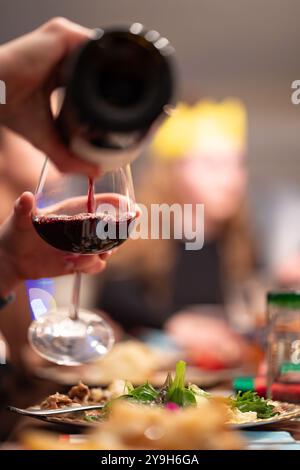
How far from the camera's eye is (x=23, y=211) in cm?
87

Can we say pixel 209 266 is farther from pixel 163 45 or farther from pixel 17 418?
pixel 163 45

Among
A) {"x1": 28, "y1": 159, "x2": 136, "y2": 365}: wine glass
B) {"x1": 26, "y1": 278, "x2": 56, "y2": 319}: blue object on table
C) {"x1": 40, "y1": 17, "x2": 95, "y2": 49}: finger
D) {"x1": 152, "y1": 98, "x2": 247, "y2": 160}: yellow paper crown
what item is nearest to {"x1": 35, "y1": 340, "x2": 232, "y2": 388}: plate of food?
{"x1": 26, "y1": 278, "x2": 56, "y2": 319}: blue object on table

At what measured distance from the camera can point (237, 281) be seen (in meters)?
3.10

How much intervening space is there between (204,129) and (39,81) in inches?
62.3

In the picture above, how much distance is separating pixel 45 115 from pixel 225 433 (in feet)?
1.05

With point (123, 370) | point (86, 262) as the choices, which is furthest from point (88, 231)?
point (123, 370)

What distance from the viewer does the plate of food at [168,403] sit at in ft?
2.44

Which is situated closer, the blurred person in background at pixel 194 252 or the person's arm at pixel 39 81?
the person's arm at pixel 39 81

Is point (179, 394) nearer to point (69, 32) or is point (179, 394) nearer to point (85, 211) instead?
point (85, 211)

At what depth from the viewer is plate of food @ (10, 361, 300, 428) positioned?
2.44ft

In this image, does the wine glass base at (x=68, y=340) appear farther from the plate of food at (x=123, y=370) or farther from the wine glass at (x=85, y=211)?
the plate of food at (x=123, y=370)

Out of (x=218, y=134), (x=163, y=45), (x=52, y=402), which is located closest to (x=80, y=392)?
(x=52, y=402)

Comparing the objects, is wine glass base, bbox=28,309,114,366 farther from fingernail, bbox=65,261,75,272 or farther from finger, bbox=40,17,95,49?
finger, bbox=40,17,95,49

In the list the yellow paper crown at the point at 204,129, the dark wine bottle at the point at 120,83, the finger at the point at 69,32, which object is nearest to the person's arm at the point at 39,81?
the finger at the point at 69,32
